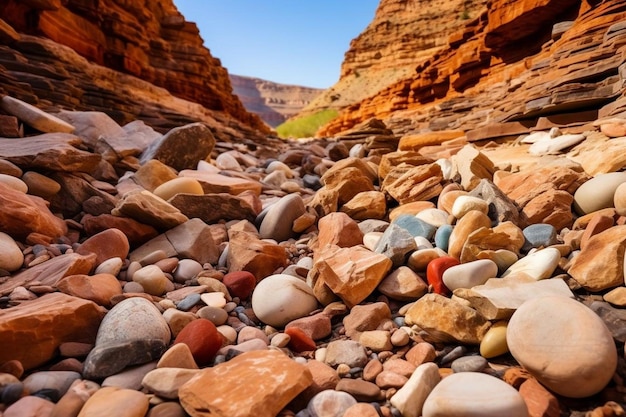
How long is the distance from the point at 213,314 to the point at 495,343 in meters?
1.21

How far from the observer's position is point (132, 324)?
137 centimetres

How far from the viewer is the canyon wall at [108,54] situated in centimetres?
600

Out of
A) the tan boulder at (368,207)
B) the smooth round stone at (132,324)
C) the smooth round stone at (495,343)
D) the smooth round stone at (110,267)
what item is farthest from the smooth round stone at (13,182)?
the smooth round stone at (495,343)

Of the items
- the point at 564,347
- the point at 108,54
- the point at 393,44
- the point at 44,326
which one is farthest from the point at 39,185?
the point at 393,44

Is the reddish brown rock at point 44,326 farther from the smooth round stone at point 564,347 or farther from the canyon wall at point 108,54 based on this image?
the canyon wall at point 108,54

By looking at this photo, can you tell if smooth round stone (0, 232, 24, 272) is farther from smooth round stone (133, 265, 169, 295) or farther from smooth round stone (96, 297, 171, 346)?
smooth round stone (96, 297, 171, 346)

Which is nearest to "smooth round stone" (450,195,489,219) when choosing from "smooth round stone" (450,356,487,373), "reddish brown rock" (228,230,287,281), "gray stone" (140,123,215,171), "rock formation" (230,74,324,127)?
"smooth round stone" (450,356,487,373)

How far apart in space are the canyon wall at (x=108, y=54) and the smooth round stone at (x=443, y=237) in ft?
18.5

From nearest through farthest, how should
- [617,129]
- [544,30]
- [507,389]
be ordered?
[507,389] → [617,129] → [544,30]

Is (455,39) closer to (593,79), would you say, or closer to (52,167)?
(593,79)

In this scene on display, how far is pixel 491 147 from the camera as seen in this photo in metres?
4.77

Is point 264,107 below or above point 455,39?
above

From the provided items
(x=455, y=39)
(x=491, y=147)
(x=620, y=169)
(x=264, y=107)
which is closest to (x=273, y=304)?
(x=620, y=169)

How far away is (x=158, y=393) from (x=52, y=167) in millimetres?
2256
